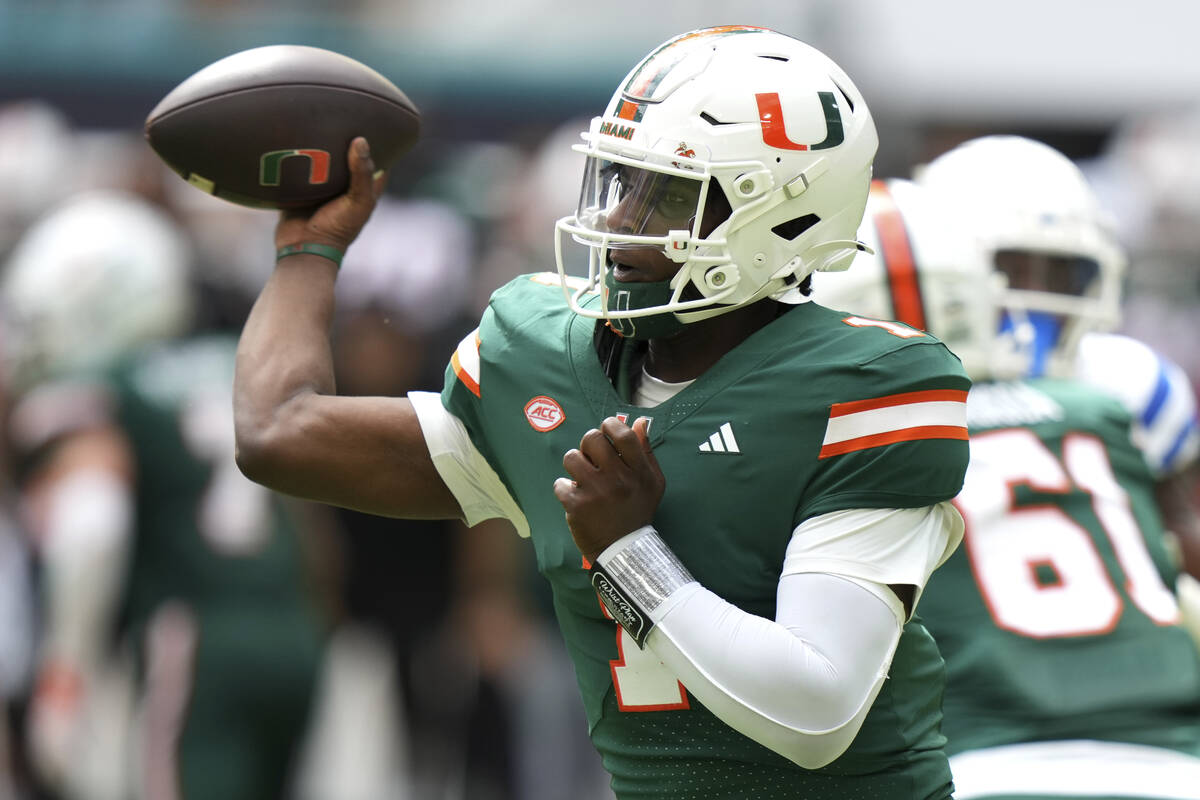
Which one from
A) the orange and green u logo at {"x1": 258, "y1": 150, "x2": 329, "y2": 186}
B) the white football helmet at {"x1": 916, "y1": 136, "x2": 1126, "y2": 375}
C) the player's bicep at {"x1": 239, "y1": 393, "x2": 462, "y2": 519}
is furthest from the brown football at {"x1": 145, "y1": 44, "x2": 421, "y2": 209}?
the white football helmet at {"x1": 916, "y1": 136, "x2": 1126, "y2": 375}

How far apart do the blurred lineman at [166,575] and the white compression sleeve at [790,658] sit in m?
3.42

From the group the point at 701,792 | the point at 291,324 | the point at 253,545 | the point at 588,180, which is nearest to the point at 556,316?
the point at 588,180

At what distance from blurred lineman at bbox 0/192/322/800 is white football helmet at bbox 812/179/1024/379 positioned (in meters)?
2.65

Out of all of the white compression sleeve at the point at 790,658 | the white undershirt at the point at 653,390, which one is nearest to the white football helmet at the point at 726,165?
the white undershirt at the point at 653,390

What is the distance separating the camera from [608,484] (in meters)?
2.36

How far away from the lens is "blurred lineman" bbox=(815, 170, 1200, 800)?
321cm

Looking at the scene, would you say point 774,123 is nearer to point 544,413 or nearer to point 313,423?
point 544,413

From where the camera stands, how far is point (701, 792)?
2.48m

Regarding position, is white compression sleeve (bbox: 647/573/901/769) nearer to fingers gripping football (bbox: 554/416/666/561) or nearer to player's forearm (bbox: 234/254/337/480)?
fingers gripping football (bbox: 554/416/666/561)

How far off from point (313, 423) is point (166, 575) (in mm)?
3056

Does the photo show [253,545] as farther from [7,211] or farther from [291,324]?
[7,211]

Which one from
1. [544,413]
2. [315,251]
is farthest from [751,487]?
[315,251]

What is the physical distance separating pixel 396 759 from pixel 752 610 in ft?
17.6

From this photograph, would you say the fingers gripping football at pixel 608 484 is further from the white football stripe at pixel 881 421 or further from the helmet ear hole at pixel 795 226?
the helmet ear hole at pixel 795 226
